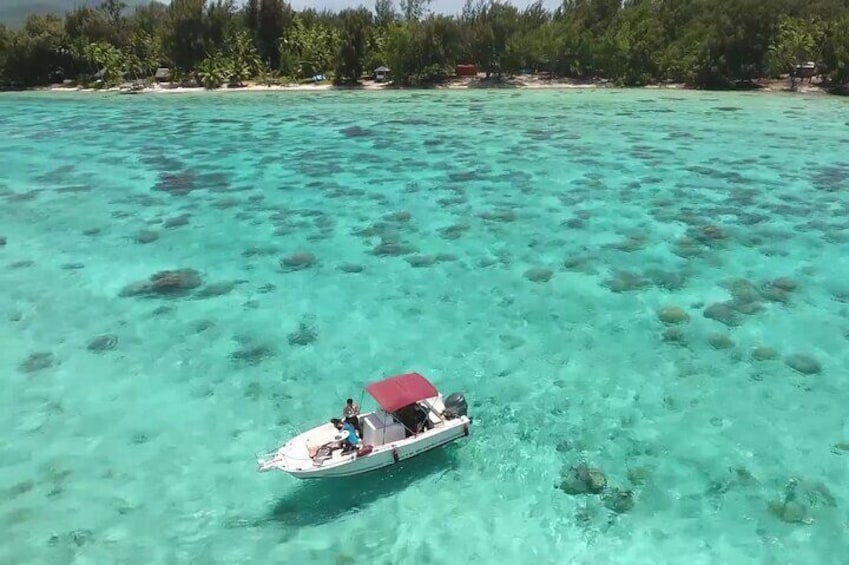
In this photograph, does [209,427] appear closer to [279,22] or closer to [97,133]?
[97,133]

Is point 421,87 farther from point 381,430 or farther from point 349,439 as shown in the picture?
point 349,439

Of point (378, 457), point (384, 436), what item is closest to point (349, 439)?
point (378, 457)

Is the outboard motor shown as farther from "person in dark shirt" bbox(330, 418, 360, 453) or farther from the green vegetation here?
the green vegetation

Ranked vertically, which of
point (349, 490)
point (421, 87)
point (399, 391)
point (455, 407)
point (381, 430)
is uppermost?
point (421, 87)

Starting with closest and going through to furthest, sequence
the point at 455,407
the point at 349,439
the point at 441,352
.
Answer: the point at 349,439 < the point at 455,407 < the point at 441,352

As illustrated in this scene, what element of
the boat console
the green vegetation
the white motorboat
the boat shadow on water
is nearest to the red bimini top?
the white motorboat

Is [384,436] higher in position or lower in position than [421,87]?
lower

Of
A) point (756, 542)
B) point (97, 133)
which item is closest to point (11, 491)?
point (756, 542)
